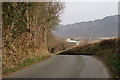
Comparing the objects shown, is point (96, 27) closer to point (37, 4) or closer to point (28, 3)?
point (37, 4)

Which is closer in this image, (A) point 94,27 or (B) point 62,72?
(B) point 62,72

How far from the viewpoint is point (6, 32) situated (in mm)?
10617

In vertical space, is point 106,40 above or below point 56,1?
below

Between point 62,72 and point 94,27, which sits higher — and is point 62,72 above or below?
below

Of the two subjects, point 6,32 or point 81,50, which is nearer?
point 6,32

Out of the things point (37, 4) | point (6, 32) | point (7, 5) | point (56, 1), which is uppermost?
point (56, 1)

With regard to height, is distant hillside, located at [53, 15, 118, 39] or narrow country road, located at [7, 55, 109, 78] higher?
distant hillside, located at [53, 15, 118, 39]

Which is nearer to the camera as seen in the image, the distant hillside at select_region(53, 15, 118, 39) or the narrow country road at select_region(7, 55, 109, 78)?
the narrow country road at select_region(7, 55, 109, 78)

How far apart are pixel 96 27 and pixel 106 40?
8378 millimetres

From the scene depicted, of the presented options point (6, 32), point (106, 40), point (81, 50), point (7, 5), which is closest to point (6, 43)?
point (6, 32)

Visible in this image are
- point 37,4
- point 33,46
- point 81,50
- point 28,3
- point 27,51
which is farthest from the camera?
point 81,50

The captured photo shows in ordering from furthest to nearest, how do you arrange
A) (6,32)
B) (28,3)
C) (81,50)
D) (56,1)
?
(81,50), (56,1), (28,3), (6,32)

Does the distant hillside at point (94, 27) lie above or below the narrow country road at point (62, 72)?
above

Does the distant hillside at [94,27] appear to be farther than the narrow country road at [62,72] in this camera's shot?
Yes
